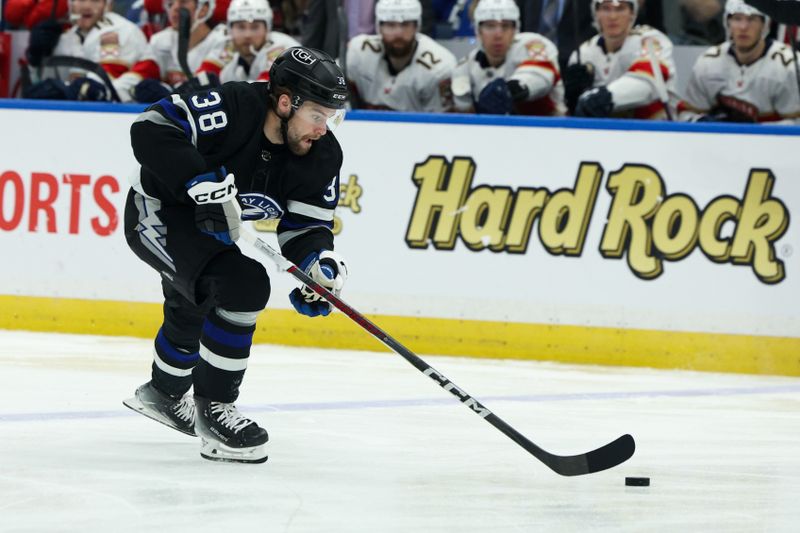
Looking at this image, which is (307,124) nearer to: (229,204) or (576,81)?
(229,204)

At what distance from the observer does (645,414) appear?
193 inches

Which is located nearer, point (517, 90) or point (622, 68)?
point (517, 90)

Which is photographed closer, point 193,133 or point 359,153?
point 193,133

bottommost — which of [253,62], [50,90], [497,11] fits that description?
[50,90]

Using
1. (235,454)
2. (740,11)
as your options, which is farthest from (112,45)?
(235,454)

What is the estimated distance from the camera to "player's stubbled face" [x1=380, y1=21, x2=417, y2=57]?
6.93 m

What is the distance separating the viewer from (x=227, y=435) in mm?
3869

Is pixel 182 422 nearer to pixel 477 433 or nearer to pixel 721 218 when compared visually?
pixel 477 433

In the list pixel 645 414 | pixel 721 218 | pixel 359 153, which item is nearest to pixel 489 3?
pixel 359 153

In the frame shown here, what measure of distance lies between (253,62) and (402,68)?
76cm

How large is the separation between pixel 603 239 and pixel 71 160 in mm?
2419

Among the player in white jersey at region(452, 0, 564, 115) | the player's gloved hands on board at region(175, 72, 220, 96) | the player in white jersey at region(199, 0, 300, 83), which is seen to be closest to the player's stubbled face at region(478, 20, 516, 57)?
the player in white jersey at region(452, 0, 564, 115)

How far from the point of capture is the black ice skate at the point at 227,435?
386 centimetres

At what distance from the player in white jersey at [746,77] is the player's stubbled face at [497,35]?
2.81ft
